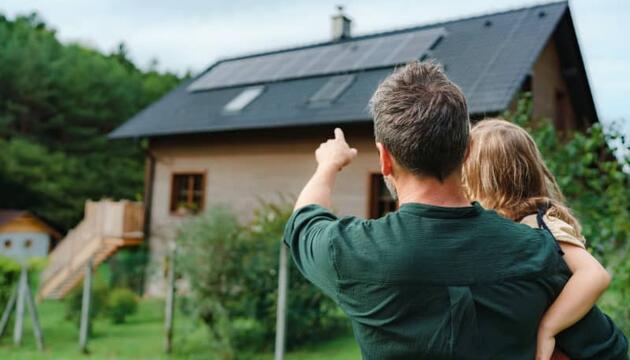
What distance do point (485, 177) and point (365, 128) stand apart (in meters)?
12.2

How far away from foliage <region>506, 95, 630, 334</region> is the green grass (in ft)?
11.3

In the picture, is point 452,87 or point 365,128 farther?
point 365,128

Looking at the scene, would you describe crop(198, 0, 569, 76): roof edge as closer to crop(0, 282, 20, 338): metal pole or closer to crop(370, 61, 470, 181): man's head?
crop(0, 282, 20, 338): metal pole

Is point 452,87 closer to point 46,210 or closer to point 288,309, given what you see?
point 288,309

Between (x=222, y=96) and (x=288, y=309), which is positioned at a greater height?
(x=222, y=96)

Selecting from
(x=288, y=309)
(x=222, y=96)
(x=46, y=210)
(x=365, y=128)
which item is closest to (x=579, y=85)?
(x=365, y=128)

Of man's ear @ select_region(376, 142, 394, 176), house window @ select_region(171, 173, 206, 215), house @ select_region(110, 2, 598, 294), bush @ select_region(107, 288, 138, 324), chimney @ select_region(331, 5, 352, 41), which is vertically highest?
chimney @ select_region(331, 5, 352, 41)

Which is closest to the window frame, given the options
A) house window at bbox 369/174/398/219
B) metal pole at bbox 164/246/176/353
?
house window at bbox 369/174/398/219

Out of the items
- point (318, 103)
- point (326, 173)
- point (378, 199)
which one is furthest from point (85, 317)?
point (326, 173)

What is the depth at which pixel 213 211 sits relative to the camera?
8.83m

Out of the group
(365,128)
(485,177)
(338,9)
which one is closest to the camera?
(485,177)

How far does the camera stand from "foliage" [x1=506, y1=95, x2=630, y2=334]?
5.78m

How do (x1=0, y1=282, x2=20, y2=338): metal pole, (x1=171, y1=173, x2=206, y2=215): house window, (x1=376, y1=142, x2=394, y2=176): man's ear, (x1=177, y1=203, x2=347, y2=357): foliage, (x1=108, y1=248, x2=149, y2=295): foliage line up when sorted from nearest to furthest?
(x1=376, y1=142, x2=394, y2=176): man's ear < (x1=177, y1=203, x2=347, y2=357): foliage < (x1=0, y1=282, x2=20, y2=338): metal pole < (x1=108, y1=248, x2=149, y2=295): foliage < (x1=171, y1=173, x2=206, y2=215): house window

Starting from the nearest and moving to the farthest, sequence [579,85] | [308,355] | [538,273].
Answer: [538,273]
[308,355]
[579,85]
